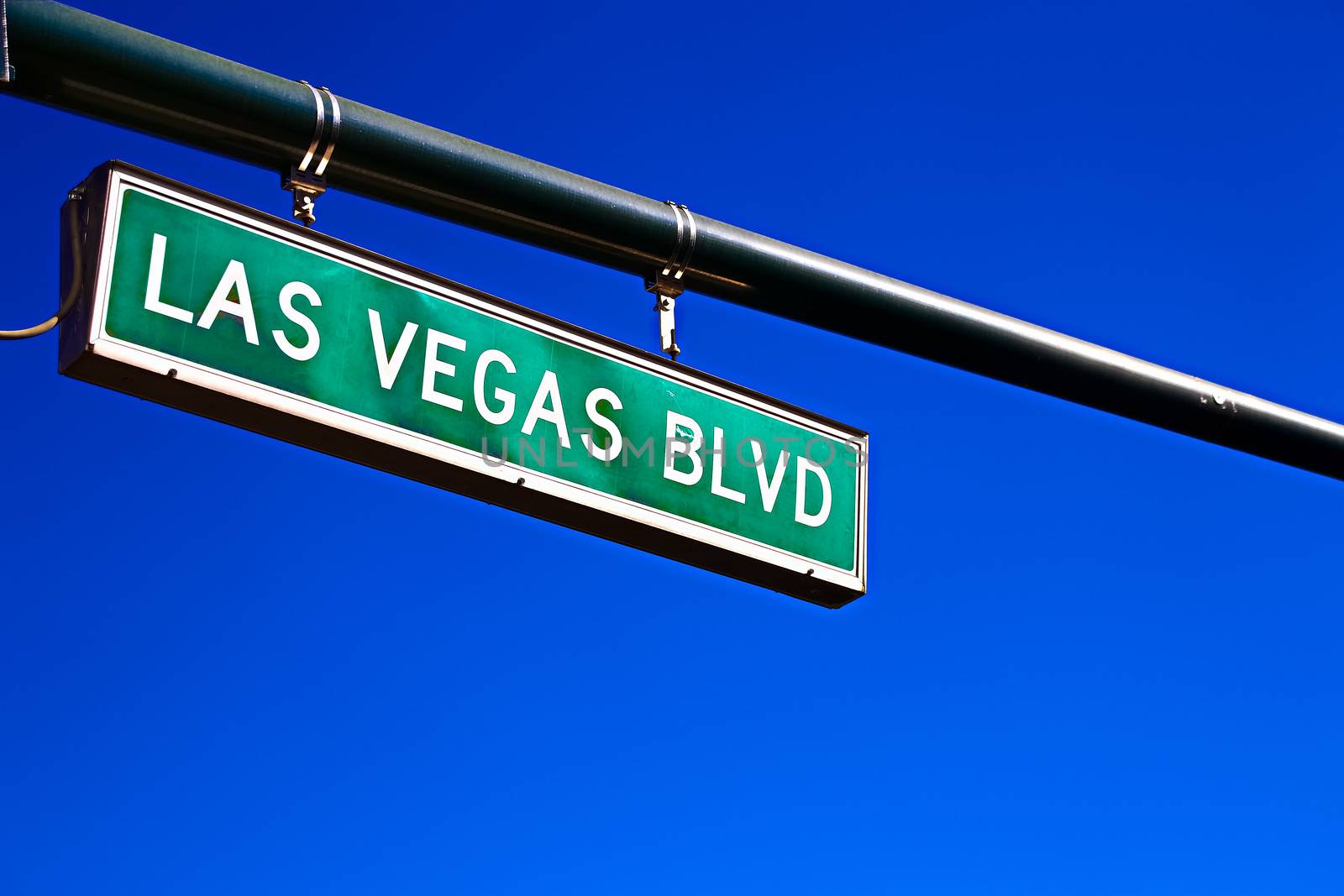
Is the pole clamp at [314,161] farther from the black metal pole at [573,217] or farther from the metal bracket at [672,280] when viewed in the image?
the metal bracket at [672,280]

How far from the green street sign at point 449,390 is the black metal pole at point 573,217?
17 centimetres

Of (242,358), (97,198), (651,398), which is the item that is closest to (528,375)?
(651,398)

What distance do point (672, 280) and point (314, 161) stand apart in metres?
0.91

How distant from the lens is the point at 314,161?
14.4ft

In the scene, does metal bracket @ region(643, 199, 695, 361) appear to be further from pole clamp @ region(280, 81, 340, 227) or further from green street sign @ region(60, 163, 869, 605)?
pole clamp @ region(280, 81, 340, 227)

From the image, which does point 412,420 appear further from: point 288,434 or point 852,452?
point 852,452

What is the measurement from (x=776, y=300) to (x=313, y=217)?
3.79 feet

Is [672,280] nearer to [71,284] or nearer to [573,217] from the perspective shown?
[573,217]

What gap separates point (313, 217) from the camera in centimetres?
440

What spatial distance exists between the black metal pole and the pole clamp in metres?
0.02

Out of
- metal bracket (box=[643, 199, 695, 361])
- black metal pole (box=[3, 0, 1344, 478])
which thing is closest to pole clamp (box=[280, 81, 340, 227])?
black metal pole (box=[3, 0, 1344, 478])

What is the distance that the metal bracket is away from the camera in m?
4.84

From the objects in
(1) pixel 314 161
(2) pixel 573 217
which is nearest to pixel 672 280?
(2) pixel 573 217

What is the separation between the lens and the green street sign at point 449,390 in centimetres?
411
